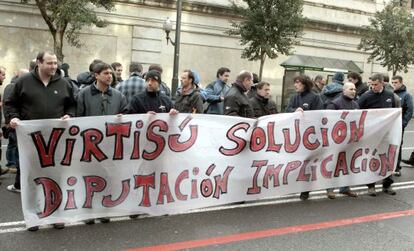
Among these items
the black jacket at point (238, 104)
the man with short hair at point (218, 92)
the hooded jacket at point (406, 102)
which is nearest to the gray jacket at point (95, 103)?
the black jacket at point (238, 104)

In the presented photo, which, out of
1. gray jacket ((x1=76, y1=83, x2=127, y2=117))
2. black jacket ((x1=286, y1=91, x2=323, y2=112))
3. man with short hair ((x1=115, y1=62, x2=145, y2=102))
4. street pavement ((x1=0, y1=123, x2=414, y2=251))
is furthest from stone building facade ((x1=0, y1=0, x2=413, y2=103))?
black jacket ((x1=286, y1=91, x2=323, y2=112))

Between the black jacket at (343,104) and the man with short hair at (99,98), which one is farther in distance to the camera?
the black jacket at (343,104)

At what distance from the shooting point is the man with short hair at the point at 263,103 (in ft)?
20.7

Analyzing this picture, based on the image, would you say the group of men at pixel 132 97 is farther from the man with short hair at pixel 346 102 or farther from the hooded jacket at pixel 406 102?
the hooded jacket at pixel 406 102

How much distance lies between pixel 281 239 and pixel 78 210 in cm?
205

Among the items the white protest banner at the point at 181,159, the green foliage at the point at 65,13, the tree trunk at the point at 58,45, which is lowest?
the white protest banner at the point at 181,159

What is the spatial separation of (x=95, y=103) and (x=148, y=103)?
65 centimetres

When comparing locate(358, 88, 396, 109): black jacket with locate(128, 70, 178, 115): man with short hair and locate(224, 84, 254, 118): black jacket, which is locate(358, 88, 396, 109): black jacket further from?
locate(128, 70, 178, 115): man with short hair

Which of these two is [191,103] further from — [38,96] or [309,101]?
[38,96]

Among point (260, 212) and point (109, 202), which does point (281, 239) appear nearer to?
point (260, 212)

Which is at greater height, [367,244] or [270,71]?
[270,71]

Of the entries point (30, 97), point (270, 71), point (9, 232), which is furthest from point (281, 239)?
point (270, 71)

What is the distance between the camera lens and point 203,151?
17.5 ft

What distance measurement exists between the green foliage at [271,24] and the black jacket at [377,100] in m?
11.7
